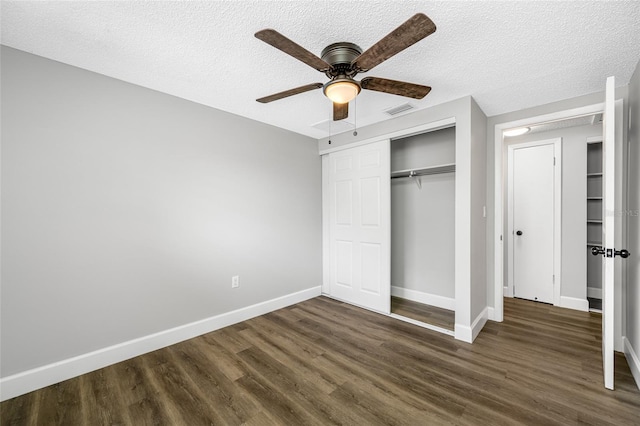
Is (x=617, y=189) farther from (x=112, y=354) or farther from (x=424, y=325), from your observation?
(x=112, y=354)

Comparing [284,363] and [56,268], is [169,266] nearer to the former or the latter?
[56,268]

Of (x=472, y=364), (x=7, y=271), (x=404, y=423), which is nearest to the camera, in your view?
(x=404, y=423)

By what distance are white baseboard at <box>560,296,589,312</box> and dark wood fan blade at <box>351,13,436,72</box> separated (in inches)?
160

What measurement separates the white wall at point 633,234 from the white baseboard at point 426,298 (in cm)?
144

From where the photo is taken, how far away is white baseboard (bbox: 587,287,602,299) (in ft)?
12.1

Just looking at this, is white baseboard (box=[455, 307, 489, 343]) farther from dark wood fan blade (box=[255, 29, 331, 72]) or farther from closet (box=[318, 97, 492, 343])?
dark wood fan blade (box=[255, 29, 331, 72])

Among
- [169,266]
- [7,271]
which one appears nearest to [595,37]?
[169,266]

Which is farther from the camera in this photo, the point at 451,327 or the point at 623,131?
the point at 451,327

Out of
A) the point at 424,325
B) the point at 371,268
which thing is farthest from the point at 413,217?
the point at 424,325

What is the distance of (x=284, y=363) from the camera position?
7.54 feet

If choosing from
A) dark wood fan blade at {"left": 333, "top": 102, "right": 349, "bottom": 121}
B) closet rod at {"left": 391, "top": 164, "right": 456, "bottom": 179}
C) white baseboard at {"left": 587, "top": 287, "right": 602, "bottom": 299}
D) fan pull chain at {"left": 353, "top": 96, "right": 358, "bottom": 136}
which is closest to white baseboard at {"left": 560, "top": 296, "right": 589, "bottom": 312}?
white baseboard at {"left": 587, "top": 287, "right": 602, "bottom": 299}

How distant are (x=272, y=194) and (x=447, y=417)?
2.82m

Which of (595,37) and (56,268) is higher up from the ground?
(595,37)

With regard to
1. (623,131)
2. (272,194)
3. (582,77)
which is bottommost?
(272,194)
